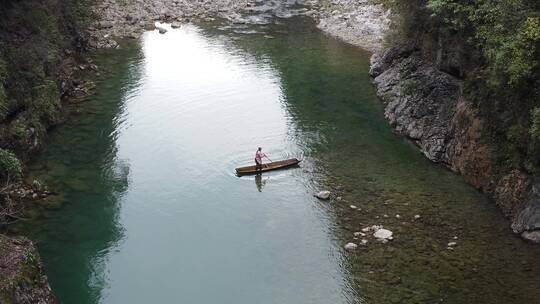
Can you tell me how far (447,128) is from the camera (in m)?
34.3

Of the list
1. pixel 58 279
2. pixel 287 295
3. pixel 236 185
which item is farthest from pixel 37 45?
pixel 287 295

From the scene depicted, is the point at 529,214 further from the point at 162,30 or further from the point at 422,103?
the point at 162,30

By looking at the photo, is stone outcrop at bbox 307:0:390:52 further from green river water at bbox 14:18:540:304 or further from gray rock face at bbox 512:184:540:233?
gray rock face at bbox 512:184:540:233

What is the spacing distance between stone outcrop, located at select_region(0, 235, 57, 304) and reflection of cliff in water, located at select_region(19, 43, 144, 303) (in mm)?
2365

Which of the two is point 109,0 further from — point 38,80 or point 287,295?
point 287,295

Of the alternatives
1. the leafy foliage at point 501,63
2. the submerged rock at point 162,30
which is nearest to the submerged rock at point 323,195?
the leafy foliage at point 501,63

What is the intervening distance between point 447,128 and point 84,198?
22387 mm

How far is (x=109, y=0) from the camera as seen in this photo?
227 feet

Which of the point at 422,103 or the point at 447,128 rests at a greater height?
the point at 422,103

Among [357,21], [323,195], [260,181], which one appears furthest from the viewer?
[357,21]

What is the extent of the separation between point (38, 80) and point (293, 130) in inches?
716

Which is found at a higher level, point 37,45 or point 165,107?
point 37,45

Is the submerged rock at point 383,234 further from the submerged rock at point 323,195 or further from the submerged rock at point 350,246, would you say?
the submerged rock at point 323,195

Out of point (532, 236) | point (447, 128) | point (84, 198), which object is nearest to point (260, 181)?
point (84, 198)
